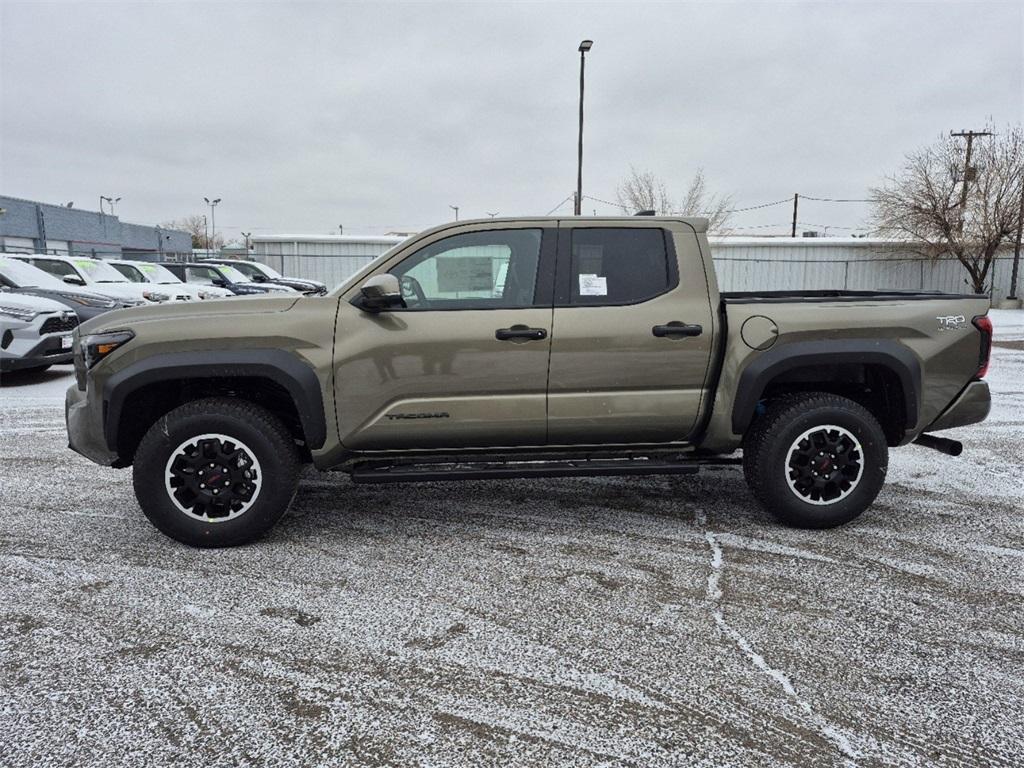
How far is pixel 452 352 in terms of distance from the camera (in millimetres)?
3760

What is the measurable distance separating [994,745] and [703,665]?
0.91m

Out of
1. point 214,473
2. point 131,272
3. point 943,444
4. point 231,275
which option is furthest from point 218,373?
point 231,275

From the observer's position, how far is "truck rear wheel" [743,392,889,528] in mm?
3949

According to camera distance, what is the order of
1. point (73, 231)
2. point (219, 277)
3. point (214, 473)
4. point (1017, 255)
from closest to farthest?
point (214, 473)
point (219, 277)
point (1017, 255)
point (73, 231)

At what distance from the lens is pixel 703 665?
8.75ft

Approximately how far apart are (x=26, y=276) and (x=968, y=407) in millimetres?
13043

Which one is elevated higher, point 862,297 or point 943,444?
point 862,297

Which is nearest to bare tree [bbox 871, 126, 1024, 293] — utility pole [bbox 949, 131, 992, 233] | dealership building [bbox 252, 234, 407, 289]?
utility pole [bbox 949, 131, 992, 233]

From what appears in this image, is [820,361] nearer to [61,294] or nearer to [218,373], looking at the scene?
[218,373]

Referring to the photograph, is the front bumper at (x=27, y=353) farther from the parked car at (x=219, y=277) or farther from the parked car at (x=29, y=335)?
the parked car at (x=219, y=277)

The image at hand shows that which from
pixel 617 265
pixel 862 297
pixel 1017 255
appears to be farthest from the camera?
pixel 1017 255

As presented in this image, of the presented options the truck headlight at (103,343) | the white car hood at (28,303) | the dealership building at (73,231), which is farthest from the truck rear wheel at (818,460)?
the dealership building at (73,231)

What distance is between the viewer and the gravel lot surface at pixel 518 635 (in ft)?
7.39

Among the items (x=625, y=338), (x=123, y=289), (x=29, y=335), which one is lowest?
(x=29, y=335)
